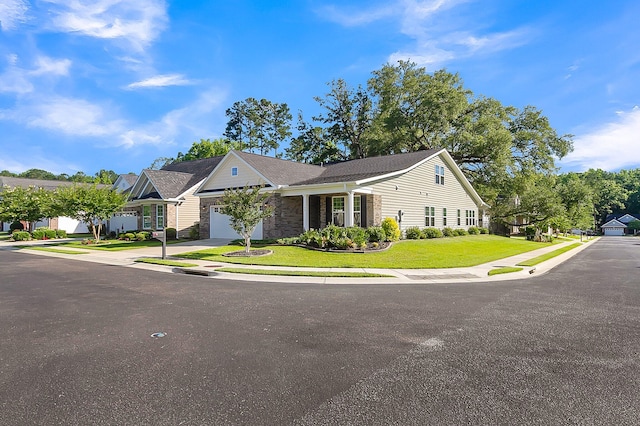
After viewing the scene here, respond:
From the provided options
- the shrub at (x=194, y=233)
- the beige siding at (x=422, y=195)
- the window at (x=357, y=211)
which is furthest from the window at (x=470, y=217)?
the shrub at (x=194, y=233)

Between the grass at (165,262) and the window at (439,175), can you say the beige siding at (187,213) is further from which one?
the window at (439,175)

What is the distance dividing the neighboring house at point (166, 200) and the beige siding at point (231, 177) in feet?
9.36

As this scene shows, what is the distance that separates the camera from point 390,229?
19.9 m

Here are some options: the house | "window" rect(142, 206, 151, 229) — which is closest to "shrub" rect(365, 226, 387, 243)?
the house

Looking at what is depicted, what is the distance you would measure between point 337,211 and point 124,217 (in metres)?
19.8

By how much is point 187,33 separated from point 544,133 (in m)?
37.3

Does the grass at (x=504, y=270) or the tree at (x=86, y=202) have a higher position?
the tree at (x=86, y=202)

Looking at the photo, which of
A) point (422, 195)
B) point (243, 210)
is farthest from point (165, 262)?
point (422, 195)

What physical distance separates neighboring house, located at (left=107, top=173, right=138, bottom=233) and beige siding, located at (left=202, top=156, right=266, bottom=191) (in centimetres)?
875

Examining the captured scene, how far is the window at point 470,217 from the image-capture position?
3095 centimetres

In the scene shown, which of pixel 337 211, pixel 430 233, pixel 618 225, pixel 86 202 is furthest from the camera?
pixel 618 225

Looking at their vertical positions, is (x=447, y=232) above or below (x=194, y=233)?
below

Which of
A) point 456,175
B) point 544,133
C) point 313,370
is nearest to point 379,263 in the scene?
point 313,370

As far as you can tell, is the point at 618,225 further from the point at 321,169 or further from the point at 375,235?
the point at 375,235
